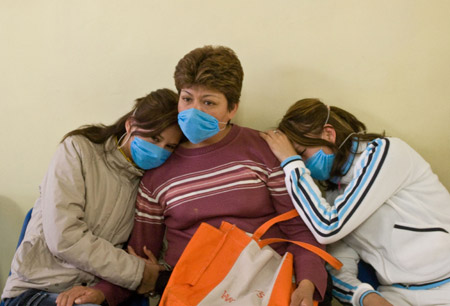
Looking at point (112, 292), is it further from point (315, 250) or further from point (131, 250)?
point (315, 250)

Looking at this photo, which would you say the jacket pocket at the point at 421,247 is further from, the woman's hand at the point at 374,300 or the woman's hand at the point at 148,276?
the woman's hand at the point at 148,276

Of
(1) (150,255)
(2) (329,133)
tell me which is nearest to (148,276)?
(1) (150,255)

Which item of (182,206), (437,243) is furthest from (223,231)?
(437,243)

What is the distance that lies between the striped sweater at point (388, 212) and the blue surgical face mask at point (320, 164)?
0.10 metres

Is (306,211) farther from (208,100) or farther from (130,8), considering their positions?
(130,8)

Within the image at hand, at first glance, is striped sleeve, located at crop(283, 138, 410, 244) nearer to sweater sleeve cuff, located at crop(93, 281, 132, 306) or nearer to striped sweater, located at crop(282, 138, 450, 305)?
striped sweater, located at crop(282, 138, 450, 305)

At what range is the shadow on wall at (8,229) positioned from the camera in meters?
2.00

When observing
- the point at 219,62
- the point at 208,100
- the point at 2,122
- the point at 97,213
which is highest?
the point at 219,62

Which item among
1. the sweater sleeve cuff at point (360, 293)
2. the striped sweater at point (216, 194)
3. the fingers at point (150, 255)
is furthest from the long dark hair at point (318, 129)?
the fingers at point (150, 255)

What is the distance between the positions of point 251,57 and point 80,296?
1.34m

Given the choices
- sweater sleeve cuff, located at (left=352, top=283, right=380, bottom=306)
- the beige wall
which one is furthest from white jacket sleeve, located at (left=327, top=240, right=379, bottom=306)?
the beige wall

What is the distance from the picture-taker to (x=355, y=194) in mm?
1351

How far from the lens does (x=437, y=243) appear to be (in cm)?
133

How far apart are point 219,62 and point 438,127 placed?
126 centimetres
